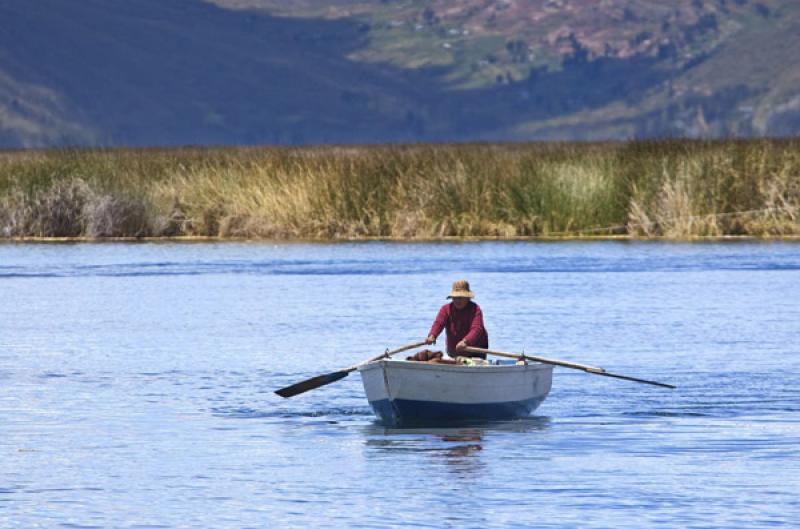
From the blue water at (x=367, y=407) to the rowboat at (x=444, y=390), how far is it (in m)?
0.27

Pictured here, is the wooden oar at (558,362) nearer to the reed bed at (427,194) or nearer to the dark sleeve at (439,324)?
the dark sleeve at (439,324)

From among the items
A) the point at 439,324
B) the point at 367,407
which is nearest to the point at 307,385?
the point at 367,407

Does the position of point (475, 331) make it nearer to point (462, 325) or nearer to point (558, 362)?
point (462, 325)

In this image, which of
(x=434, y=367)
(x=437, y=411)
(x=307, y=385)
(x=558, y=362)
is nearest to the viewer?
(x=434, y=367)

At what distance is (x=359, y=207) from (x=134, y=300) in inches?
505

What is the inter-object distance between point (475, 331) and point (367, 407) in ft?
9.14

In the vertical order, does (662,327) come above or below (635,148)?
below

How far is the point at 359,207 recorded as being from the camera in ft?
170

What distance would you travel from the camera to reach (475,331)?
2244 centimetres

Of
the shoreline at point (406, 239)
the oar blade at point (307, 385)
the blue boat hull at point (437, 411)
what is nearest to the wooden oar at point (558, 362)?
the blue boat hull at point (437, 411)

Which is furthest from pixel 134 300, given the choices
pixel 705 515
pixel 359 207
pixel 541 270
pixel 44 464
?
pixel 705 515

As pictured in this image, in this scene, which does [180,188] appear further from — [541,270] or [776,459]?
[776,459]

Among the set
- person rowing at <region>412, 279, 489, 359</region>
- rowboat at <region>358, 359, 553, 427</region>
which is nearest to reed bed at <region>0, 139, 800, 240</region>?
rowboat at <region>358, 359, 553, 427</region>

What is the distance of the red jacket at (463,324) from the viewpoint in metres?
22.5
